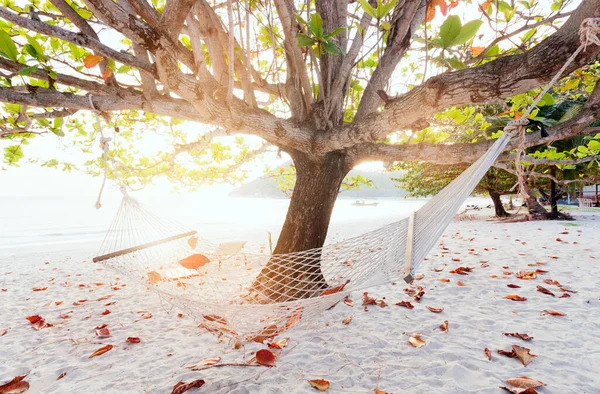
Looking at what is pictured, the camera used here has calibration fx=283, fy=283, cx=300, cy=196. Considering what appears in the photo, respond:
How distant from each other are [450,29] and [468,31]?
0.18 ft

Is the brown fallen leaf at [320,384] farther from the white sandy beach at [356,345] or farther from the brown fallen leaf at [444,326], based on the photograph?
the brown fallen leaf at [444,326]

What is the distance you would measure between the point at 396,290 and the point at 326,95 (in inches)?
61.6

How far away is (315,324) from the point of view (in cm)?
168

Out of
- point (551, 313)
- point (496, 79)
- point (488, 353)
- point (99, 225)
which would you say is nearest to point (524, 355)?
point (488, 353)

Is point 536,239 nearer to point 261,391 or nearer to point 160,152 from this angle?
point 261,391

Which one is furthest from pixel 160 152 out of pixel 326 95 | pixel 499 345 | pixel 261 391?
pixel 499 345

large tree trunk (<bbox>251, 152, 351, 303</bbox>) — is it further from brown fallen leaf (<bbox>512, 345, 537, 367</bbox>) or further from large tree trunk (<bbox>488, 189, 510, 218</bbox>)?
large tree trunk (<bbox>488, 189, 510, 218</bbox>)

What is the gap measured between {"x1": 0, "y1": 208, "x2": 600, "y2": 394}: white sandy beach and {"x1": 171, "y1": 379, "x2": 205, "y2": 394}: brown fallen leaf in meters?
0.03

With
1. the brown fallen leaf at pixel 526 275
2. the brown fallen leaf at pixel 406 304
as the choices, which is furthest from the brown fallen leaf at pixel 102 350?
the brown fallen leaf at pixel 526 275

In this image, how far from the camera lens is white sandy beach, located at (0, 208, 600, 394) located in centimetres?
118

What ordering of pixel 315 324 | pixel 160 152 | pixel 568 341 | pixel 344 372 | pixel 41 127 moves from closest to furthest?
pixel 344 372, pixel 568 341, pixel 315 324, pixel 41 127, pixel 160 152

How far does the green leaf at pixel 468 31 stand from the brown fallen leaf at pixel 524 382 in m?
1.27

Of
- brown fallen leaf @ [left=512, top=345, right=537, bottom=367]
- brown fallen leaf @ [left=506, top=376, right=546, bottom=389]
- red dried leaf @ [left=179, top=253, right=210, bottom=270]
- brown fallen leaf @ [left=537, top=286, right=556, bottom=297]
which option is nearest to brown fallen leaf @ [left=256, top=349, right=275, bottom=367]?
red dried leaf @ [left=179, top=253, right=210, bottom=270]

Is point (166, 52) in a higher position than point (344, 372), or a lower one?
higher
